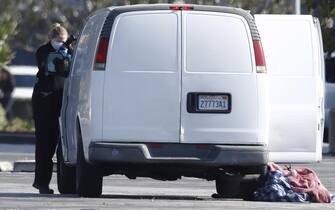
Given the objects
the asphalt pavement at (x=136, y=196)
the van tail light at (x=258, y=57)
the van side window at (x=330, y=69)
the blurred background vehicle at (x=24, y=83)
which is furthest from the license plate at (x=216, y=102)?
the blurred background vehicle at (x=24, y=83)

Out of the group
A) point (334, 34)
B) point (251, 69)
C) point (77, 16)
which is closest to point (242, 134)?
point (251, 69)

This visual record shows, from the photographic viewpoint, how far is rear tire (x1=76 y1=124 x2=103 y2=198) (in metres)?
13.2

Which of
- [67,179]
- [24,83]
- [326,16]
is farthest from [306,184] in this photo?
[24,83]

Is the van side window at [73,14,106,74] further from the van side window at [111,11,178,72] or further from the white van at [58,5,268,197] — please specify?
the van side window at [111,11,178,72]

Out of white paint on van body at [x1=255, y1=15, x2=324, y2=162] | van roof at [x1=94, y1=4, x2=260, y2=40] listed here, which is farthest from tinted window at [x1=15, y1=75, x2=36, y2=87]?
van roof at [x1=94, y1=4, x2=260, y2=40]

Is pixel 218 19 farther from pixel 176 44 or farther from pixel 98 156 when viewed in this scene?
pixel 98 156

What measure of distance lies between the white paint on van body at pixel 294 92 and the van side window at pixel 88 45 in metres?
2.21

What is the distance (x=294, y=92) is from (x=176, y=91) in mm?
2473

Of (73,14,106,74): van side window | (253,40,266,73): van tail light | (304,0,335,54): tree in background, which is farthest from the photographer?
(304,0,335,54): tree in background

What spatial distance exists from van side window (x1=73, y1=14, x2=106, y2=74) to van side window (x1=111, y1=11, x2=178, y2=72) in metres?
0.32

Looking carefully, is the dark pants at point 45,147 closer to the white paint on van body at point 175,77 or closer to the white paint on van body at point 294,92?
the white paint on van body at point 175,77

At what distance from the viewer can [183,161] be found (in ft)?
42.1

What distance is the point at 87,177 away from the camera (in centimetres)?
1318

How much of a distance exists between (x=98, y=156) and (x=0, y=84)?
3012 cm
